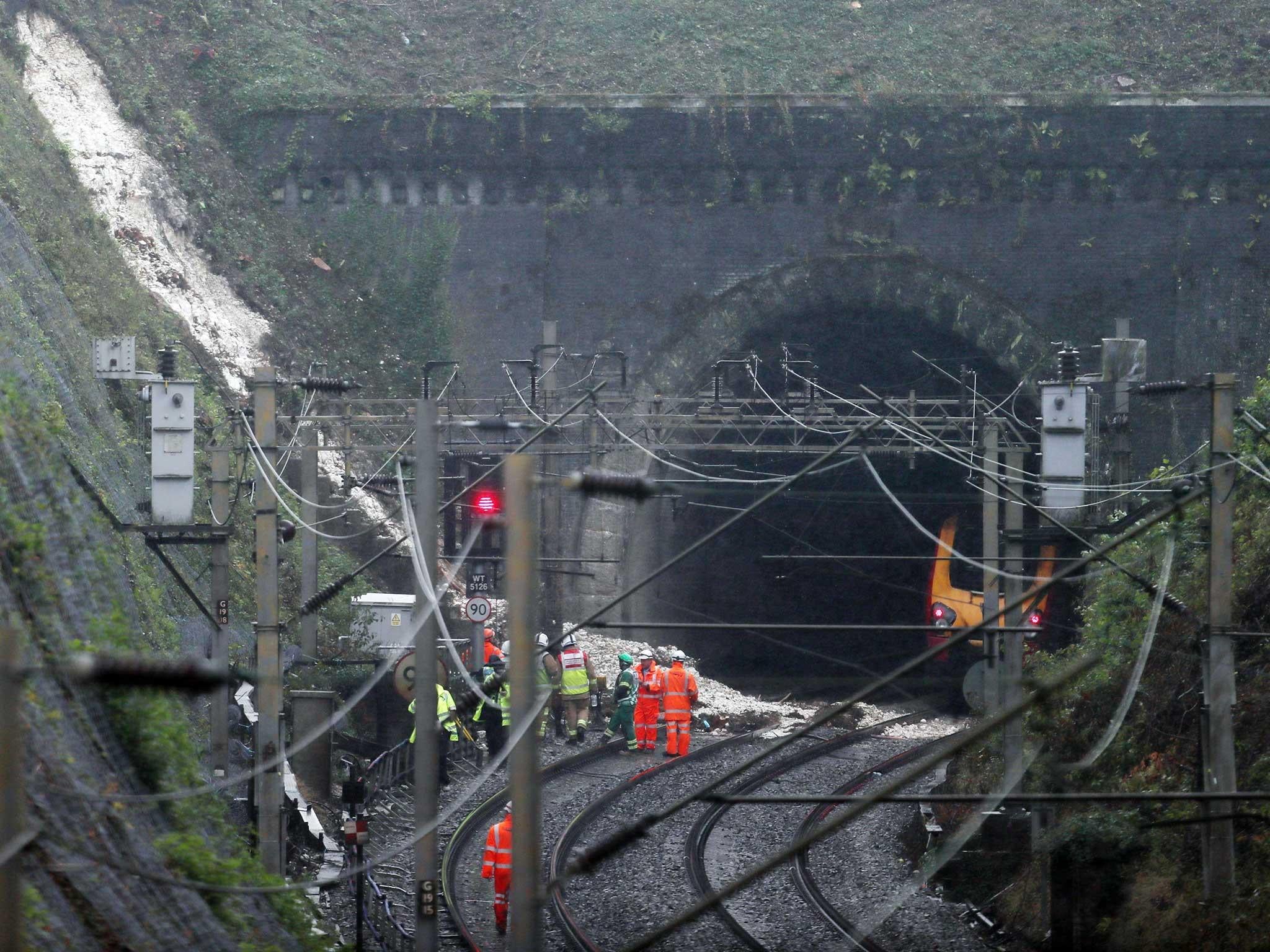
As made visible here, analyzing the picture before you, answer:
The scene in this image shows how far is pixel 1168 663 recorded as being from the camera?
1327 cm

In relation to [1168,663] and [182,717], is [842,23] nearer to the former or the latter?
[1168,663]

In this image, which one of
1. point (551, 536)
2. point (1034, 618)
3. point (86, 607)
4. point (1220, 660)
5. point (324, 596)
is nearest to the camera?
point (86, 607)

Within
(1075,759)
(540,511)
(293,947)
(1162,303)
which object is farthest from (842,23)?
(293,947)

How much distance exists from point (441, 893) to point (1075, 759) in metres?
5.93

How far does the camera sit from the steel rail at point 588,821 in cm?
1135

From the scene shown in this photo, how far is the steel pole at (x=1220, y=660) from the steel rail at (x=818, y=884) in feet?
8.54

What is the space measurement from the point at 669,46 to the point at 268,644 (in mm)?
19826

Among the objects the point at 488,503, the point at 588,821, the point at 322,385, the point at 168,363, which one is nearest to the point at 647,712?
the point at 488,503

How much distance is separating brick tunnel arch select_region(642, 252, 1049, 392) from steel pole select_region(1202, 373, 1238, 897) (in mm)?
14753

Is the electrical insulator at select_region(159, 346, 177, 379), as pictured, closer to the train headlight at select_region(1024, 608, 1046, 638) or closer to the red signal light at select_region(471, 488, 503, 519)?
the red signal light at select_region(471, 488, 503, 519)

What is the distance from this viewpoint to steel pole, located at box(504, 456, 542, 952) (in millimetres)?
5227

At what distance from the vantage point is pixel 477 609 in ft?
64.4

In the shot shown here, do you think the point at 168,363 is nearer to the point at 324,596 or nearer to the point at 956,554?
the point at 324,596

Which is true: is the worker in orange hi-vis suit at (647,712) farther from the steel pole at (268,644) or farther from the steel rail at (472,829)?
the steel pole at (268,644)
